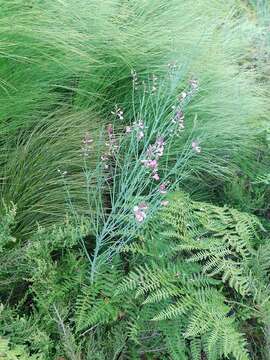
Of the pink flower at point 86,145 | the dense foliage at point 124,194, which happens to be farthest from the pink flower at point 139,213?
the pink flower at point 86,145

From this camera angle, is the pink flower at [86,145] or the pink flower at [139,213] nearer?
the pink flower at [139,213]

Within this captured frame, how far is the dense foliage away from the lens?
4.38 ft

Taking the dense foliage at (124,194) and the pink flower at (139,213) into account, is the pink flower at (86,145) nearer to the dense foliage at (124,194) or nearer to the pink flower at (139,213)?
the dense foliage at (124,194)

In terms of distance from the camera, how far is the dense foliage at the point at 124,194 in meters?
1.33

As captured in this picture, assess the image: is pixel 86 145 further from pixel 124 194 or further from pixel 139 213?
pixel 139 213

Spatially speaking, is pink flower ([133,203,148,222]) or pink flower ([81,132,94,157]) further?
pink flower ([81,132,94,157])

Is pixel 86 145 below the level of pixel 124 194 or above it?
above

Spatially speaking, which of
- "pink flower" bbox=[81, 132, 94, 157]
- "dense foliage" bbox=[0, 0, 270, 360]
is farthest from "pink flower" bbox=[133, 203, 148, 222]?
"pink flower" bbox=[81, 132, 94, 157]

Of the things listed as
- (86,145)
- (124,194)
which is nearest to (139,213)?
(124,194)

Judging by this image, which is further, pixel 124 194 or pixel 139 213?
pixel 124 194

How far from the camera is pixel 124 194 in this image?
1.49 meters

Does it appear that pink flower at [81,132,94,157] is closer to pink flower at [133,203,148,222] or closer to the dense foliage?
the dense foliage

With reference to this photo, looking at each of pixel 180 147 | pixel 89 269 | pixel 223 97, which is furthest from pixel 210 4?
pixel 89 269

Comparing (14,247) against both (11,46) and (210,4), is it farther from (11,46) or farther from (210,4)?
(210,4)
